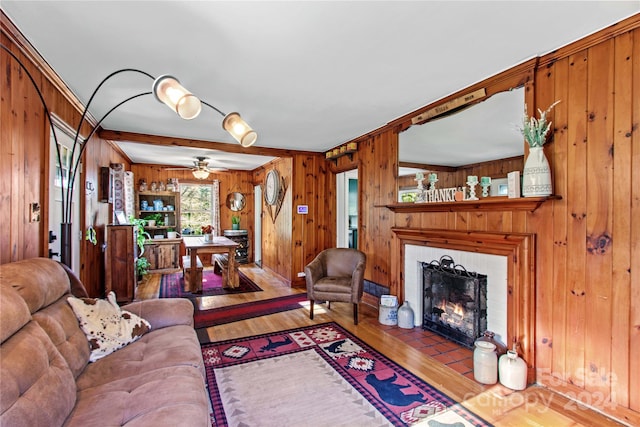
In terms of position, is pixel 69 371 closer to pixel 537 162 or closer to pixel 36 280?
pixel 36 280

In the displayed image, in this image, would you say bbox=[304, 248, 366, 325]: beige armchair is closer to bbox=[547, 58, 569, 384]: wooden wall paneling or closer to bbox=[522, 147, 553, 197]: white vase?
bbox=[547, 58, 569, 384]: wooden wall paneling

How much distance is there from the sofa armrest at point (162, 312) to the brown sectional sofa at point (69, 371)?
0.74 ft

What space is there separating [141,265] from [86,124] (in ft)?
10.2

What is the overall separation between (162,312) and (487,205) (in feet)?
8.66

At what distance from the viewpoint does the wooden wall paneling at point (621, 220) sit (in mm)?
1811

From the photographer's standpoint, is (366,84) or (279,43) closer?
(279,43)

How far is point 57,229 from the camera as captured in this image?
9.24 ft

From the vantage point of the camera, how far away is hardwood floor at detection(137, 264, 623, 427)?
1.90 meters

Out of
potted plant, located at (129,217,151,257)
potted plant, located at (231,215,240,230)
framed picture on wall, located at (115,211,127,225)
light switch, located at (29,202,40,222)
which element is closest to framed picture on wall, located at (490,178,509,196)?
light switch, located at (29,202,40,222)

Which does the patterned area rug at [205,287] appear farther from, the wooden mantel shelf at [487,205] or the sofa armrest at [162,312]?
the wooden mantel shelf at [487,205]

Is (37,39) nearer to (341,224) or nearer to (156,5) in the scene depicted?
(156,5)

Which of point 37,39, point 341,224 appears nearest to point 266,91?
point 37,39

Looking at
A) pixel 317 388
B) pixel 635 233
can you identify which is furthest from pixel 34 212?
pixel 635 233

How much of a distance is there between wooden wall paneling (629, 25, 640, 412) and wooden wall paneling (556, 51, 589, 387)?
23 cm
